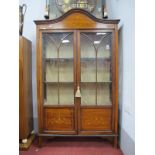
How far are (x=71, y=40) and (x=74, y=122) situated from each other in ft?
3.76

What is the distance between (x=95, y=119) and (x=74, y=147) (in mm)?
485

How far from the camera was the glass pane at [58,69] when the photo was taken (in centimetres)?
270

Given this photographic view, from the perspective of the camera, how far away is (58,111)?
2.62m

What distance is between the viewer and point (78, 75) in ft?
Result: 8.52

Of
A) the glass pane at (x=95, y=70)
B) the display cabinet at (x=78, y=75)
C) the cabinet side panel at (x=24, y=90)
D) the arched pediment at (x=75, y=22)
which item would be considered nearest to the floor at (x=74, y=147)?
the display cabinet at (x=78, y=75)

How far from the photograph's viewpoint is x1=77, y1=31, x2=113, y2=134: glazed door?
2598 millimetres

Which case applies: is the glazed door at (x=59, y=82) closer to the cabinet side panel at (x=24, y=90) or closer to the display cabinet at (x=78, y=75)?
the display cabinet at (x=78, y=75)

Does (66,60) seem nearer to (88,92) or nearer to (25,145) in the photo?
(88,92)

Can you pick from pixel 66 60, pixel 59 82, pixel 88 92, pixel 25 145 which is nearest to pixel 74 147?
pixel 25 145
